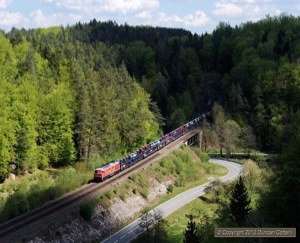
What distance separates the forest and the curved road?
35.4 feet

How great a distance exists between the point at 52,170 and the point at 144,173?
60.4ft

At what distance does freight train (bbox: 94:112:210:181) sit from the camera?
6366 centimetres

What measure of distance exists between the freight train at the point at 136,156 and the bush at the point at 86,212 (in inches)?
470

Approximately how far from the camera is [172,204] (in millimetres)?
65375

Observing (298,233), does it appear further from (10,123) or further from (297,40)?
(297,40)

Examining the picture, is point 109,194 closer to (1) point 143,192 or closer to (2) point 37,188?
(1) point 143,192

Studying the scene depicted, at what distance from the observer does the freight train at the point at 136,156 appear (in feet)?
209

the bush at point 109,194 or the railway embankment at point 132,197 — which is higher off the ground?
the bush at point 109,194

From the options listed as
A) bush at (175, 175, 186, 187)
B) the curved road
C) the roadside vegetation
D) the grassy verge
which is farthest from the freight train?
the roadside vegetation

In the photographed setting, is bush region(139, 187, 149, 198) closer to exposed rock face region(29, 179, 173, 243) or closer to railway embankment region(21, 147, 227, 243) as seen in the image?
railway embankment region(21, 147, 227, 243)

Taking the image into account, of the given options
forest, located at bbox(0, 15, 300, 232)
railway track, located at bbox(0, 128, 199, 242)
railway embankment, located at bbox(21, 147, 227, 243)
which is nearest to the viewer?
railway track, located at bbox(0, 128, 199, 242)

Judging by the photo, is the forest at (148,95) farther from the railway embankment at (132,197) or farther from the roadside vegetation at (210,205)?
the railway embankment at (132,197)

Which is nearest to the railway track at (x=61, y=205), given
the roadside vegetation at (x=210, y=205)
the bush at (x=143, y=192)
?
the bush at (x=143, y=192)

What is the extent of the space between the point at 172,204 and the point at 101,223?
15.8 metres
